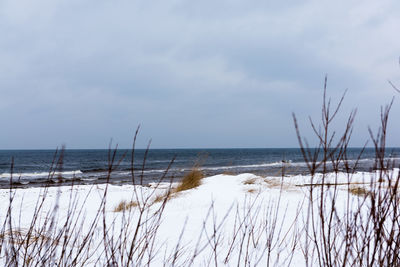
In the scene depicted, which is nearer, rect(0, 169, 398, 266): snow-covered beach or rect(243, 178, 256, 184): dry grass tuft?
rect(0, 169, 398, 266): snow-covered beach

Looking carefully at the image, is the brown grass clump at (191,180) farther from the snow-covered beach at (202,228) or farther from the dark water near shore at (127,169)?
the snow-covered beach at (202,228)

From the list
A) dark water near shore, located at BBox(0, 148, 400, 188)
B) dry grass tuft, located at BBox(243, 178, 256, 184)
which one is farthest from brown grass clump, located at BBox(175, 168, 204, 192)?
dry grass tuft, located at BBox(243, 178, 256, 184)

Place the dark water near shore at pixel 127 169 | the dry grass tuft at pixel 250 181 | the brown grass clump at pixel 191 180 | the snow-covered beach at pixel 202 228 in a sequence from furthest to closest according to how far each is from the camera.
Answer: the brown grass clump at pixel 191 180, the dry grass tuft at pixel 250 181, the dark water near shore at pixel 127 169, the snow-covered beach at pixel 202 228

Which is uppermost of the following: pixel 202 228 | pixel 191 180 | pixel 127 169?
pixel 202 228

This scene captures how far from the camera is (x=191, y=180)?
296 inches

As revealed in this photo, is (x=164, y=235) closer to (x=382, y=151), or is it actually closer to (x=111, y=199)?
(x=382, y=151)

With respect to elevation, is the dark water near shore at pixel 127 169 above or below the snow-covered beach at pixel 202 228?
below

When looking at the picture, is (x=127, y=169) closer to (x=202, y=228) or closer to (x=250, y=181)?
(x=250, y=181)

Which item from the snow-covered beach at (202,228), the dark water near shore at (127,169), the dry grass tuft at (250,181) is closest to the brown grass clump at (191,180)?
the dark water near shore at (127,169)

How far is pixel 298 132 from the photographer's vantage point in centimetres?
114

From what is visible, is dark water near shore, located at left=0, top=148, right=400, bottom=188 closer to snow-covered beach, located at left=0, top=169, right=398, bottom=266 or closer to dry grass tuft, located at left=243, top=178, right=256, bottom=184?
snow-covered beach, located at left=0, top=169, right=398, bottom=266

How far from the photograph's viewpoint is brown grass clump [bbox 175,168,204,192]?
23.5 ft

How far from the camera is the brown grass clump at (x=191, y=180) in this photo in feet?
23.5

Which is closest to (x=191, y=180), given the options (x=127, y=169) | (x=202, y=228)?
(x=202, y=228)
